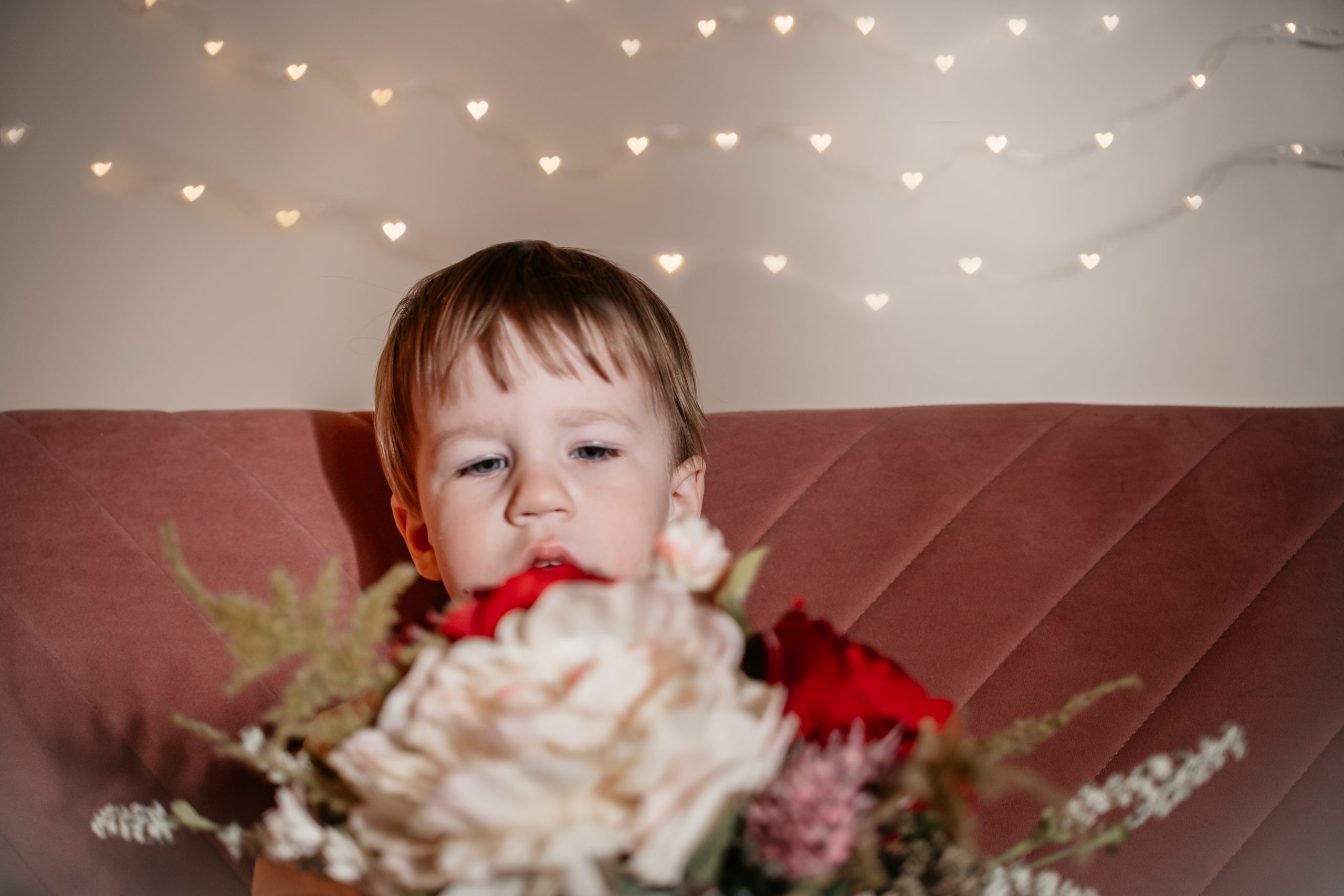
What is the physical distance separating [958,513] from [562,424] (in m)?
0.55

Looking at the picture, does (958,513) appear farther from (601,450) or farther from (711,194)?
(711,194)

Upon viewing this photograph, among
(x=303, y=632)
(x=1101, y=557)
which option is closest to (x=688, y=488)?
(x=1101, y=557)

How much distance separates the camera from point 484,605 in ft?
1.52

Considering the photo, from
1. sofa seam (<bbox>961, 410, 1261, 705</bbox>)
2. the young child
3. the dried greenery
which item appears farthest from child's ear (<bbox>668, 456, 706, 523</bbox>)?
the dried greenery

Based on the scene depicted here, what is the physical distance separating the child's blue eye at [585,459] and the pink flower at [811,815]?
57 centimetres

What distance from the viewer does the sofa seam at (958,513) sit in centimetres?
109

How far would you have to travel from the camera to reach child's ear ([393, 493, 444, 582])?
107 centimetres

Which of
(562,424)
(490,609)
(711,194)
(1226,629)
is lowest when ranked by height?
(490,609)

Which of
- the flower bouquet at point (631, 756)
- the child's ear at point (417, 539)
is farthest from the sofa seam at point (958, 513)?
the flower bouquet at point (631, 756)

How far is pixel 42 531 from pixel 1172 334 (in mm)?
1757

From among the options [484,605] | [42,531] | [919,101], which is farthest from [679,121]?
[484,605]

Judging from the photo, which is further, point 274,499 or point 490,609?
point 274,499

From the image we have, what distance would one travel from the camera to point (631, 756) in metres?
0.34

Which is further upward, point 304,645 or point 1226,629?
point 1226,629
